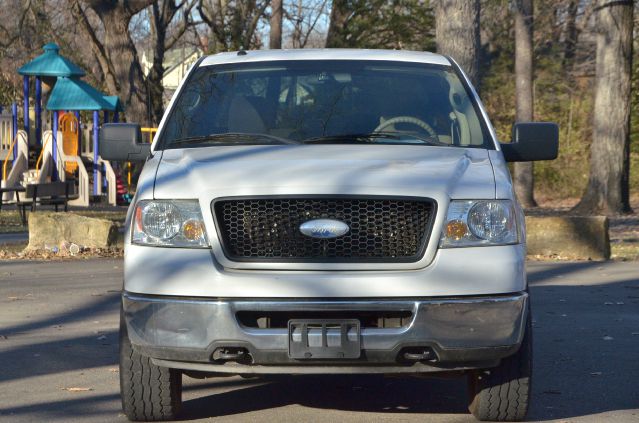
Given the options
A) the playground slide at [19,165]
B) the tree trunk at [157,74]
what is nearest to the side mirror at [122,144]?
the playground slide at [19,165]

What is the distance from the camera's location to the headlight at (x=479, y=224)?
5.21 m

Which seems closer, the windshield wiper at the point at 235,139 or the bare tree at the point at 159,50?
the windshield wiper at the point at 235,139

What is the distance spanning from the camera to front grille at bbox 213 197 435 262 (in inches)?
205

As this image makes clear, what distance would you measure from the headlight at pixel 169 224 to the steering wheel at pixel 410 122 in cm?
140

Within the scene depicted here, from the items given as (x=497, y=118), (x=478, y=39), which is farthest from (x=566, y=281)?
(x=497, y=118)

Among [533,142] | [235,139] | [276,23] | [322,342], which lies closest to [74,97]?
[276,23]

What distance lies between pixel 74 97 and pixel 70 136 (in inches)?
44.1

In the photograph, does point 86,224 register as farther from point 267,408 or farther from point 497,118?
point 497,118

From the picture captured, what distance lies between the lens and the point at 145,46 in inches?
2201

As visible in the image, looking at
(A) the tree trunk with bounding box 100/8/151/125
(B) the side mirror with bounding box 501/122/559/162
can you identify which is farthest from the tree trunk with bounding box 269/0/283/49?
(B) the side mirror with bounding box 501/122/559/162

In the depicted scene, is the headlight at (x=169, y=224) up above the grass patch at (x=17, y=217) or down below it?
above

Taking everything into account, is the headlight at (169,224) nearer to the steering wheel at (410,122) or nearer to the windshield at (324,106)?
the windshield at (324,106)

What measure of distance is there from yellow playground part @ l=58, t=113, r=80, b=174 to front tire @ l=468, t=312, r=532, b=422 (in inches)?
791

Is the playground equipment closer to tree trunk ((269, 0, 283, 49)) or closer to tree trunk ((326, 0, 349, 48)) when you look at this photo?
tree trunk ((269, 0, 283, 49))
